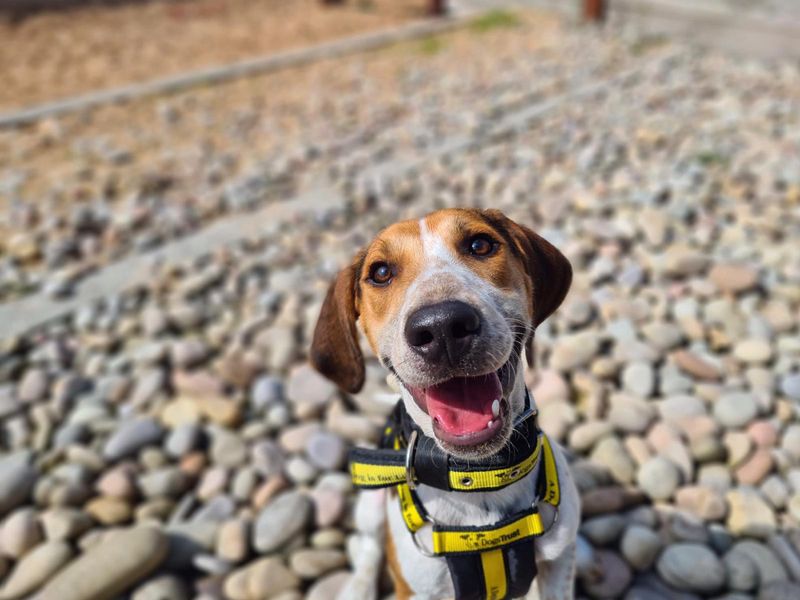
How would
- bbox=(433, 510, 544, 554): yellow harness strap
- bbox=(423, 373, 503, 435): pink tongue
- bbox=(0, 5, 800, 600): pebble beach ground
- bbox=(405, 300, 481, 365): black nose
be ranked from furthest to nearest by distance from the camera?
1. bbox=(0, 5, 800, 600): pebble beach ground
2. bbox=(433, 510, 544, 554): yellow harness strap
3. bbox=(423, 373, 503, 435): pink tongue
4. bbox=(405, 300, 481, 365): black nose

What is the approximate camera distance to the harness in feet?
7.77

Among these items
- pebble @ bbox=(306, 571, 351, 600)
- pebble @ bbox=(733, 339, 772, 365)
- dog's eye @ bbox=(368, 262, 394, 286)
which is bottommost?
pebble @ bbox=(306, 571, 351, 600)

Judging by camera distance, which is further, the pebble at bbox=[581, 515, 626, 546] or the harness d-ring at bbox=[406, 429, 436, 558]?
the pebble at bbox=[581, 515, 626, 546]

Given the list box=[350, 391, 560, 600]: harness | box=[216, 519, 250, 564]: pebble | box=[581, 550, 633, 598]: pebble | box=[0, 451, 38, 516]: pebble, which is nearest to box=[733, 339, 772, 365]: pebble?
box=[581, 550, 633, 598]: pebble

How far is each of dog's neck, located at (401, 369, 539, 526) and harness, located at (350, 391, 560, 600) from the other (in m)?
0.04

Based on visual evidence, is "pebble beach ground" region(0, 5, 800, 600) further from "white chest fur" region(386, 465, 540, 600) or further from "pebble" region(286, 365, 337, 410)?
"white chest fur" region(386, 465, 540, 600)

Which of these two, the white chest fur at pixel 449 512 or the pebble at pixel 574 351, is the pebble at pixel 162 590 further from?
the pebble at pixel 574 351

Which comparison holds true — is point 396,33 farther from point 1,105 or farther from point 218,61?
point 1,105

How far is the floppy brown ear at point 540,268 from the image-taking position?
8.88 feet

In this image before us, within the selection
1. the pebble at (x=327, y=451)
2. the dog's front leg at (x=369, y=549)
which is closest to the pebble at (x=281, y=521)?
the pebble at (x=327, y=451)

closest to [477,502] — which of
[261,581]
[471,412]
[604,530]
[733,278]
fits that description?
[471,412]

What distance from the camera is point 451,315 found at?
6.99 ft

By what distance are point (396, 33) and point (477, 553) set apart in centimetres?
1318

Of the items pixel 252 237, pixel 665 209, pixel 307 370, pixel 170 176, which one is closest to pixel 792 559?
pixel 307 370
